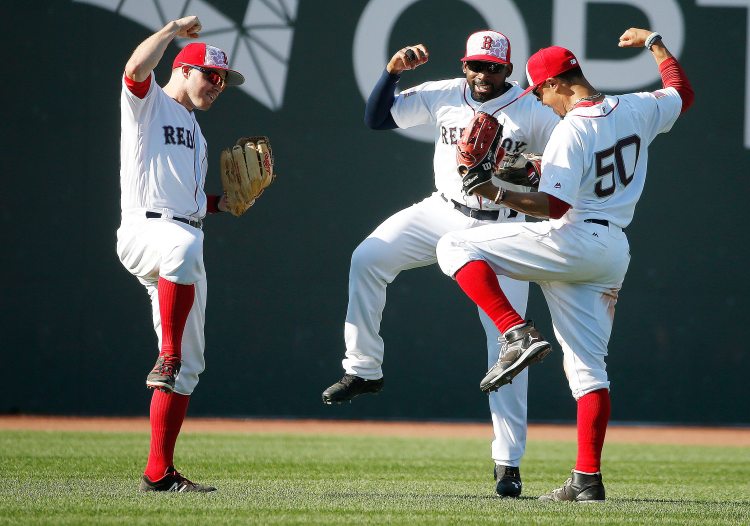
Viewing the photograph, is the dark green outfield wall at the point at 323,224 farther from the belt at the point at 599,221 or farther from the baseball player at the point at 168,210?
the belt at the point at 599,221

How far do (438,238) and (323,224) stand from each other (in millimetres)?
4278

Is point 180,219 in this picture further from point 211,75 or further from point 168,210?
point 211,75

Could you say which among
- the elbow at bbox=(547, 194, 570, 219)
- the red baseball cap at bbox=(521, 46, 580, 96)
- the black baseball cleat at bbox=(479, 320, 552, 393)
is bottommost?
the black baseball cleat at bbox=(479, 320, 552, 393)

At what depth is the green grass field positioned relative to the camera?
3.94 m

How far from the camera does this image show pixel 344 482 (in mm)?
5363

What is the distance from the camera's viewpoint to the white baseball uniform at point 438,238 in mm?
4941

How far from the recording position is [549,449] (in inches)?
309

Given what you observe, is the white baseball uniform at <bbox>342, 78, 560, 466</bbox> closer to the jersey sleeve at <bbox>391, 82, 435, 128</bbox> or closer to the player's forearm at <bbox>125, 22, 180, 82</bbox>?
the jersey sleeve at <bbox>391, 82, 435, 128</bbox>

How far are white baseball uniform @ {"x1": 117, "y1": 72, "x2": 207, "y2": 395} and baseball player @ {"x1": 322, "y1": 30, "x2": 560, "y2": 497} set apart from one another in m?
0.67

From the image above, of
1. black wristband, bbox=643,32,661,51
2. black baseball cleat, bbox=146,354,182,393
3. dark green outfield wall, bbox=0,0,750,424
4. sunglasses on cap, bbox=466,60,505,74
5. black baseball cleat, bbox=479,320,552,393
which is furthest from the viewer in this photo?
dark green outfield wall, bbox=0,0,750,424

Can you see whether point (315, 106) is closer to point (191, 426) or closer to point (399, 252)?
point (191, 426)

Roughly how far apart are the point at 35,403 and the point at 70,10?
3175 millimetres

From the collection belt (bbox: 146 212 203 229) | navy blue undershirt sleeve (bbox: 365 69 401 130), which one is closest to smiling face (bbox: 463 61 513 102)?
navy blue undershirt sleeve (bbox: 365 69 401 130)

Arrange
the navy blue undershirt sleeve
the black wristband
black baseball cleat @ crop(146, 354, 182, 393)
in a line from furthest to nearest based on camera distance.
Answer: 1. the navy blue undershirt sleeve
2. the black wristband
3. black baseball cleat @ crop(146, 354, 182, 393)
